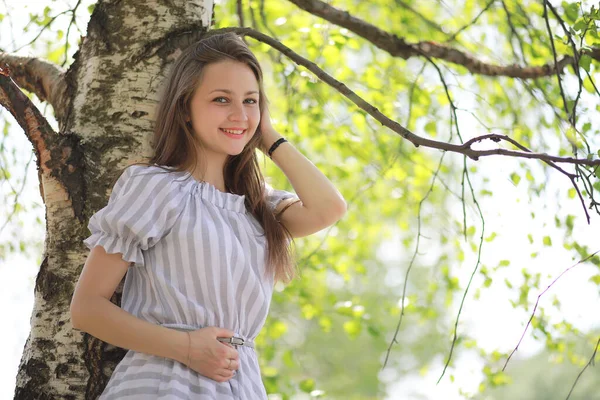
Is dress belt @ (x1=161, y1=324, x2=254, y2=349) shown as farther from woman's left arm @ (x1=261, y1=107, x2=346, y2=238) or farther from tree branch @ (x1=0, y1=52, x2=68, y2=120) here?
tree branch @ (x1=0, y1=52, x2=68, y2=120)

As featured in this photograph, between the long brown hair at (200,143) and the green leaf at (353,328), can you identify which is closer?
the long brown hair at (200,143)

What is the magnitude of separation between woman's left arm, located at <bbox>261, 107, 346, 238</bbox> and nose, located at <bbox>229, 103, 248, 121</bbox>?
0.15 m

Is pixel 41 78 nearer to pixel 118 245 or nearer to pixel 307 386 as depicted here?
pixel 118 245

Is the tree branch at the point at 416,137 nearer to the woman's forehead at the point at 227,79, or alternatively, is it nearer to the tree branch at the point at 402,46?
the woman's forehead at the point at 227,79

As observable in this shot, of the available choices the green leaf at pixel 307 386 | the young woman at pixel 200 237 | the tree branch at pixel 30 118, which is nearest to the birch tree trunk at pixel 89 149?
the tree branch at pixel 30 118

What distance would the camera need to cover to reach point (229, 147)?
183 centimetres

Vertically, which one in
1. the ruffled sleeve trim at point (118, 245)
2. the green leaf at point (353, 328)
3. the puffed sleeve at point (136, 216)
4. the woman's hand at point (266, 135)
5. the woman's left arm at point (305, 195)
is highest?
the green leaf at point (353, 328)

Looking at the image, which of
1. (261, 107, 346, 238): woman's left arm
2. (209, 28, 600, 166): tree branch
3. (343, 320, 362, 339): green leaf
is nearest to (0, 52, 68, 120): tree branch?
(209, 28, 600, 166): tree branch

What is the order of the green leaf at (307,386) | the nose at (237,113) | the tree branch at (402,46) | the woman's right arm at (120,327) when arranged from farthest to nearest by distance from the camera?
the green leaf at (307,386), the tree branch at (402,46), the nose at (237,113), the woman's right arm at (120,327)

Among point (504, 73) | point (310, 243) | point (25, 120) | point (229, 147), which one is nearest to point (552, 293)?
point (504, 73)

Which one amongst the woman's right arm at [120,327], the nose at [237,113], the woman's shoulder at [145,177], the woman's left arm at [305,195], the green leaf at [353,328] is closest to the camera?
the woman's right arm at [120,327]

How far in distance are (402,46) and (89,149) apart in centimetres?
144

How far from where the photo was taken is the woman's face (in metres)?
1.83

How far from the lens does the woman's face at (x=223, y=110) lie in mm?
1828
